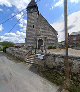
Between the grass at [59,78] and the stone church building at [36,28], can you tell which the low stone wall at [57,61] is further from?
the stone church building at [36,28]

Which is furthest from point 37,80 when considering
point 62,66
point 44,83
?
point 62,66

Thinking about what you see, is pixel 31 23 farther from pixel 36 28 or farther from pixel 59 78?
pixel 59 78

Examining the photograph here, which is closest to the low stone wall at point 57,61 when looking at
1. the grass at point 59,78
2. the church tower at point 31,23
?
the grass at point 59,78

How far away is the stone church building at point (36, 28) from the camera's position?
39.0m

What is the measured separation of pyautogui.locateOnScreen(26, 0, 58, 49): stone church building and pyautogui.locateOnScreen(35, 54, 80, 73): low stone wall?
19.1m

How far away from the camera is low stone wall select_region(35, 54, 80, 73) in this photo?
1279 centimetres

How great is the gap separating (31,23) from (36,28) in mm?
1506

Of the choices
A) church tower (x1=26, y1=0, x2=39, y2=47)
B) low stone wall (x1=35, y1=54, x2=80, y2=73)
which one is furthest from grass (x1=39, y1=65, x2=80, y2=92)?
church tower (x1=26, y1=0, x2=39, y2=47)

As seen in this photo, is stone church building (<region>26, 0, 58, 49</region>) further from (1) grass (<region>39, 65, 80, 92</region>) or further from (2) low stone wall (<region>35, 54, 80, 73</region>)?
(1) grass (<region>39, 65, 80, 92</region>)

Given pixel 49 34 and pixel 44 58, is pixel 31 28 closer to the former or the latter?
pixel 49 34

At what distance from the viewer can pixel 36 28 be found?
39.4 m

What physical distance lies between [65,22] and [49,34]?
29610 millimetres

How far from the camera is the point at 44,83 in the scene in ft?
42.5

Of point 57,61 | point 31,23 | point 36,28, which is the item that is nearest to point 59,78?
point 57,61
